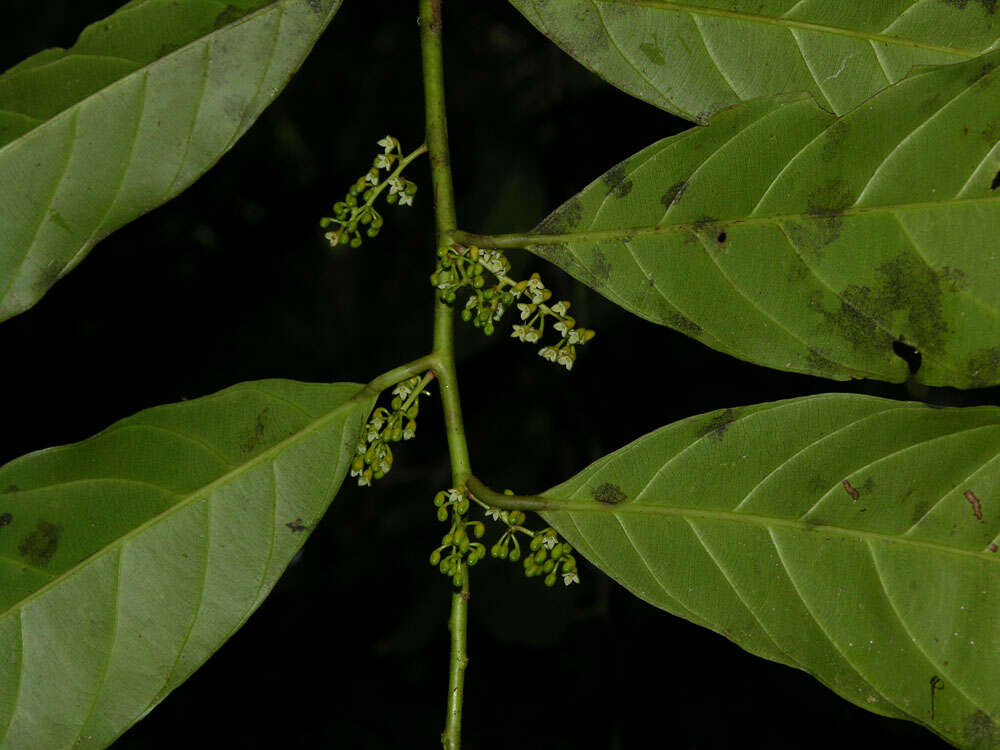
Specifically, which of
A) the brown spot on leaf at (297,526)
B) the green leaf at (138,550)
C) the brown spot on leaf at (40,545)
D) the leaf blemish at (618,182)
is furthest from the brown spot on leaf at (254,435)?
the leaf blemish at (618,182)

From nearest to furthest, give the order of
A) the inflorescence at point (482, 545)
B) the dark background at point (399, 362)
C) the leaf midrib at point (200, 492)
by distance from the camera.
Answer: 1. the leaf midrib at point (200, 492)
2. the inflorescence at point (482, 545)
3. the dark background at point (399, 362)

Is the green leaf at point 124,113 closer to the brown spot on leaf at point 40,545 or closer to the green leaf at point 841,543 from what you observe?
the brown spot on leaf at point 40,545

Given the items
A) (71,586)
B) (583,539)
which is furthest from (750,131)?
(71,586)

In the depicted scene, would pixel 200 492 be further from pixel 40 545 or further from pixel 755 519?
pixel 755 519

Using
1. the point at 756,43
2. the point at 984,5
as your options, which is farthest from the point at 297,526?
the point at 984,5

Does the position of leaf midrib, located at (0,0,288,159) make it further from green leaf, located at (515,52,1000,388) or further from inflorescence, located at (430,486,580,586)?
inflorescence, located at (430,486,580,586)
